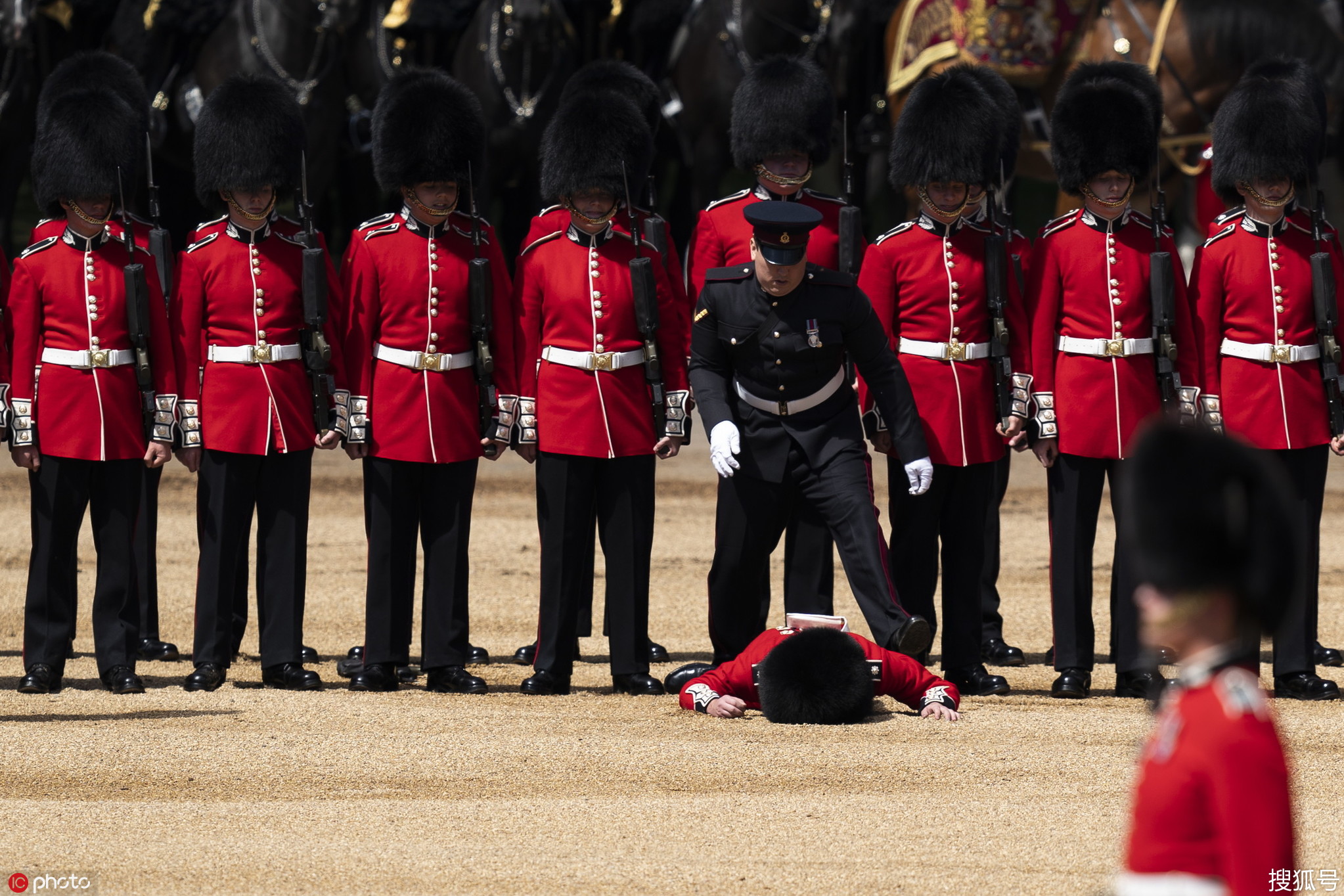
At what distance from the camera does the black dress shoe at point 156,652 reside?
6.05m

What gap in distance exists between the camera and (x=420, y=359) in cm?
543

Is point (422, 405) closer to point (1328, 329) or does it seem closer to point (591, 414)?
point (591, 414)

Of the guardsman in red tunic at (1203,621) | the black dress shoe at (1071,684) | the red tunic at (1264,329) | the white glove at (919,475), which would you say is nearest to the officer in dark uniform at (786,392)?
the white glove at (919,475)

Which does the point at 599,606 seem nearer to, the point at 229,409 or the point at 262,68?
the point at 229,409

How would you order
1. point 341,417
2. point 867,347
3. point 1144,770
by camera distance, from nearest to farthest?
point 1144,770 → point 867,347 → point 341,417

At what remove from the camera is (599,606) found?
729cm

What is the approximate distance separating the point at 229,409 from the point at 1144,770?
3.64m

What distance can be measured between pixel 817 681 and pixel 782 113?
182 centimetres

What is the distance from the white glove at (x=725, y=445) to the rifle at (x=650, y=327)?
0.40 m

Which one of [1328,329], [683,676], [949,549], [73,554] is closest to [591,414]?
[683,676]

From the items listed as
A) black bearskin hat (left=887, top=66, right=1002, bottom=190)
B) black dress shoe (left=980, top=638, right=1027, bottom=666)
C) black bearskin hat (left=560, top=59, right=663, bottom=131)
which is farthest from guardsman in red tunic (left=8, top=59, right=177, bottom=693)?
black dress shoe (left=980, top=638, right=1027, bottom=666)

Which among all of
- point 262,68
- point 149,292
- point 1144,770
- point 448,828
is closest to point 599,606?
point 149,292

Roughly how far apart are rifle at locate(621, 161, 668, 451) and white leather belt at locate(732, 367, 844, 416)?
0.36 meters

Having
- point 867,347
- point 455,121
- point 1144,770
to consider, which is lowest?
point 1144,770
